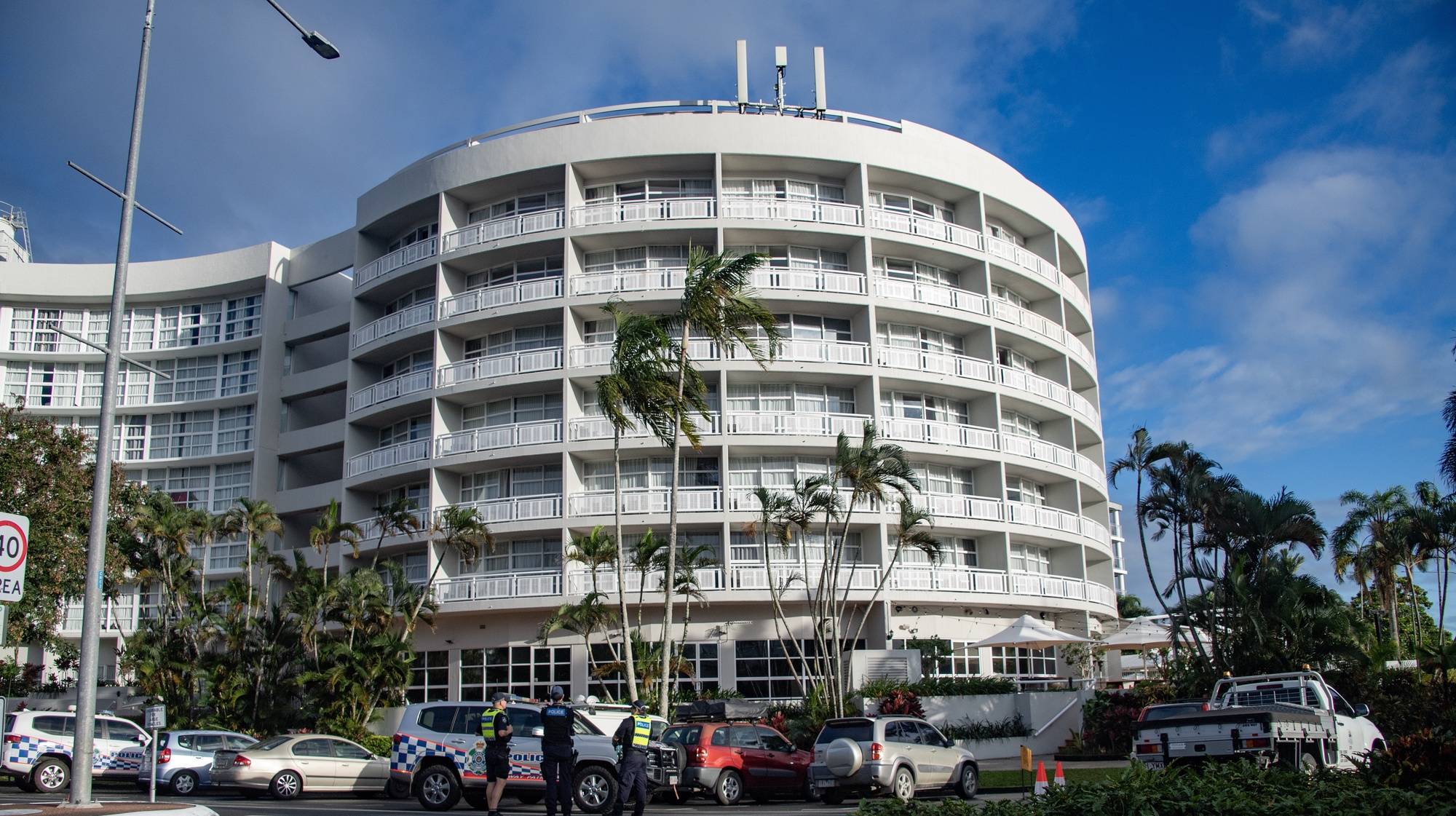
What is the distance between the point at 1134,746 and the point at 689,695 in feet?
58.6

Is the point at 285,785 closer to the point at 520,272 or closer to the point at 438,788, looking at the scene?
the point at 438,788

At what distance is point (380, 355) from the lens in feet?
138

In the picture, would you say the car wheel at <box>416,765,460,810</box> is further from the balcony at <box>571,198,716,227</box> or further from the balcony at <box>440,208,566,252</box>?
the balcony at <box>440,208,566,252</box>

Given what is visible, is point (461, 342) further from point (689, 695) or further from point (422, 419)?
point (689, 695)

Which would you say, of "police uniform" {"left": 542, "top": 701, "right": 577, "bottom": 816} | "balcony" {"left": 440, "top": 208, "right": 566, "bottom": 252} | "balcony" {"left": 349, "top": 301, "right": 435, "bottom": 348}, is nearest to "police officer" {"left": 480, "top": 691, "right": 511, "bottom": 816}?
"police uniform" {"left": 542, "top": 701, "right": 577, "bottom": 816}

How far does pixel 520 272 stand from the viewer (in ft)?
133

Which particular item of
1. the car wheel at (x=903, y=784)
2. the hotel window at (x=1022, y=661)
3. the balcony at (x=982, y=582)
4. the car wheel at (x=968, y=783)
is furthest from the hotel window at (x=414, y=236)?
the car wheel at (x=903, y=784)

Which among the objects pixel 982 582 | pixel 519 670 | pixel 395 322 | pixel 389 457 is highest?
pixel 395 322

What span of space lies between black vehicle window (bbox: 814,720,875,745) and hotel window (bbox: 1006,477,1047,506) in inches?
789

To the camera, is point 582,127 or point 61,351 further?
point 61,351

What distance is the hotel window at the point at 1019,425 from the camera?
41.8 meters

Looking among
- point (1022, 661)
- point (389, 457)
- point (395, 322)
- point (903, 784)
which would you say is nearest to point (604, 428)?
point (389, 457)

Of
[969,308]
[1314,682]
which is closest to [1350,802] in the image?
[1314,682]

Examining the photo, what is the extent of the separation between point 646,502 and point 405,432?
10618mm
